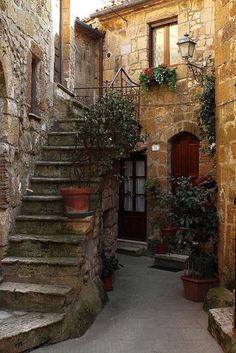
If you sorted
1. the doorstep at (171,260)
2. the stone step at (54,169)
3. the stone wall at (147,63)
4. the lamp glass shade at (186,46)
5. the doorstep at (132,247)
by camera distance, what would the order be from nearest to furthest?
the stone step at (54,169), the lamp glass shade at (186,46), the doorstep at (171,260), the stone wall at (147,63), the doorstep at (132,247)

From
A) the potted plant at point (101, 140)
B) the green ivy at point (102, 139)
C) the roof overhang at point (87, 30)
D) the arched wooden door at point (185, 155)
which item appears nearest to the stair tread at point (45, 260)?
the potted plant at point (101, 140)

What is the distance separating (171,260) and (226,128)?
3860mm

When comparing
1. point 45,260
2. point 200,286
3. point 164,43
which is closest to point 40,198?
point 45,260

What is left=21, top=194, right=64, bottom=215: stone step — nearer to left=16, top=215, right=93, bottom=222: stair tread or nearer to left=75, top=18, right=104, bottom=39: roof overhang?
left=16, top=215, right=93, bottom=222: stair tread

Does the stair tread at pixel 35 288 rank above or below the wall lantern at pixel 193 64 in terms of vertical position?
below

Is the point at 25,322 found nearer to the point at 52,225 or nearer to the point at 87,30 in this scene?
the point at 52,225

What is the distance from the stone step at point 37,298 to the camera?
155 inches

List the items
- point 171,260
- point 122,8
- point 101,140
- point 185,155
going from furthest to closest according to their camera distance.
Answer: point 122,8
point 185,155
point 171,260
point 101,140

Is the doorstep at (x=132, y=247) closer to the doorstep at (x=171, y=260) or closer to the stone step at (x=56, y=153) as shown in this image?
the doorstep at (x=171, y=260)

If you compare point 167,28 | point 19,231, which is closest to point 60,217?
point 19,231

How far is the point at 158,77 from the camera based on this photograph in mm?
8703

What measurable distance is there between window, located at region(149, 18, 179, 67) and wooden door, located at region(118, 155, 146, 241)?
2.34 m

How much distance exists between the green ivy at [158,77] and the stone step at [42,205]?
475cm

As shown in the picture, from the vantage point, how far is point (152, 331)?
4164mm
